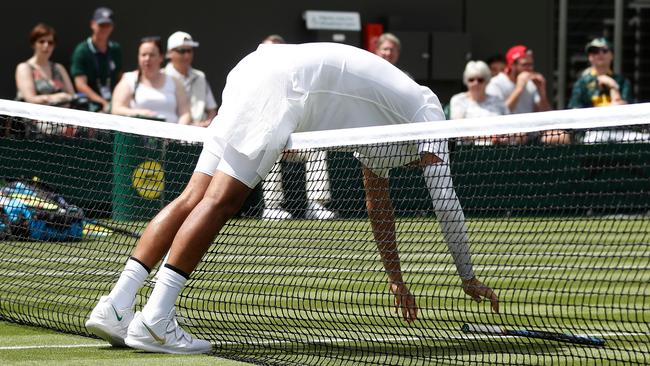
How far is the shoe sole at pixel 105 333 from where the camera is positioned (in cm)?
572

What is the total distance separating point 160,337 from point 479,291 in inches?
55.8

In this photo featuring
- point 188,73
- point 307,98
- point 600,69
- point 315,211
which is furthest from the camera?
point 600,69

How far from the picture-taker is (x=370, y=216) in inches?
245

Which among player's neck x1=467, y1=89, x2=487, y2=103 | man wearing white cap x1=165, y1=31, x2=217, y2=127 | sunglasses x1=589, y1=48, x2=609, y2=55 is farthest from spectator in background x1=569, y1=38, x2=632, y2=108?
man wearing white cap x1=165, y1=31, x2=217, y2=127

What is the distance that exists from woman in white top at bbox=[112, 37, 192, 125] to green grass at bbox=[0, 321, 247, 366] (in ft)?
22.3

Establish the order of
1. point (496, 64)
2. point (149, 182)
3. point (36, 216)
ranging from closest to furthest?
1. point (36, 216)
2. point (149, 182)
3. point (496, 64)

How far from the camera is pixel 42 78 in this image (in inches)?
522

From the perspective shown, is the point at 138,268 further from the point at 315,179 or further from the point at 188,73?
the point at 188,73

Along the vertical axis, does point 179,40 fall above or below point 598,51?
above

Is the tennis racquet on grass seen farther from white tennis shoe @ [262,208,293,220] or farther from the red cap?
the red cap

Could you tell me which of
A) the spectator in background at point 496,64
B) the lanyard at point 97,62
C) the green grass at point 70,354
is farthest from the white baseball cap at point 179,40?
the green grass at point 70,354

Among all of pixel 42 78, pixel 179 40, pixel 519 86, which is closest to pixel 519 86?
pixel 519 86

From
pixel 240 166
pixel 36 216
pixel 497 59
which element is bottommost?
pixel 497 59

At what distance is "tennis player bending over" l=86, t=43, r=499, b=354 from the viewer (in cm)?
564
